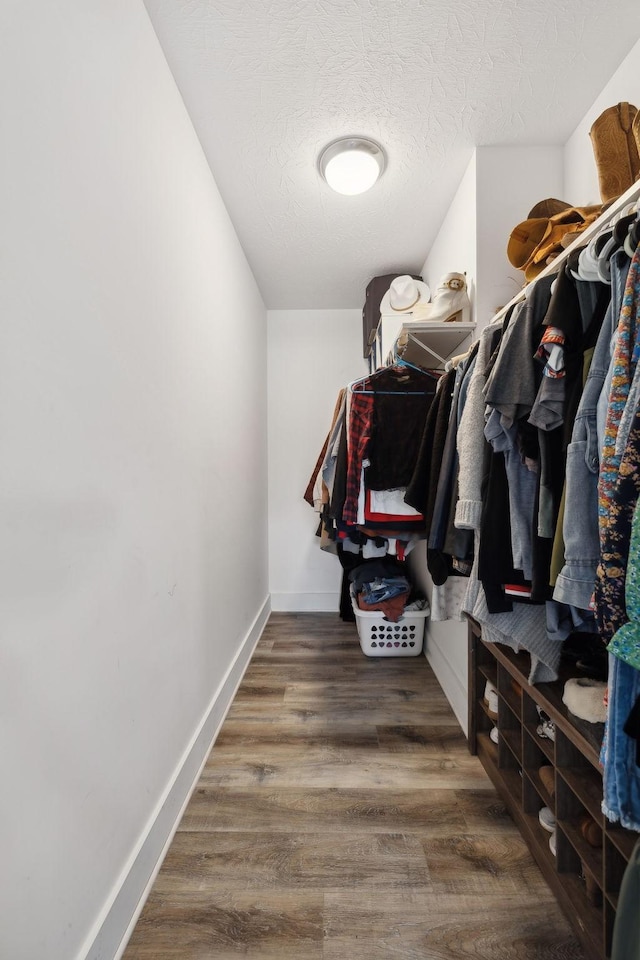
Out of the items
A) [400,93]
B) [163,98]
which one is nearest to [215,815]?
[163,98]

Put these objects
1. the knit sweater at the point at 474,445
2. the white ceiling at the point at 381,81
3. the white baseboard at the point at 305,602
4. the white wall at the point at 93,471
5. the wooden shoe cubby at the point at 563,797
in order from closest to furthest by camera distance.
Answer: the white wall at the point at 93,471
the wooden shoe cubby at the point at 563,797
the knit sweater at the point at 474,445
the white ceiling at the point at 381,81
the white baseboard at the point at 305,602

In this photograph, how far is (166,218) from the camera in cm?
140

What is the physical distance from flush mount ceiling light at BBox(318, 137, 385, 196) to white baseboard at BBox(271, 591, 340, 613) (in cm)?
271

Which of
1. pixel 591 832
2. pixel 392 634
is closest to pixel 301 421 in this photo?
pixel 392 634

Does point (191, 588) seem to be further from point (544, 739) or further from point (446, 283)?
point (446, 283)

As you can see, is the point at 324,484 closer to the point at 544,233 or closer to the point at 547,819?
the point at 544,233

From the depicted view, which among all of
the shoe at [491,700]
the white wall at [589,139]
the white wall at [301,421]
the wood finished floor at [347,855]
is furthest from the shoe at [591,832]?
the white wall at [301,421]

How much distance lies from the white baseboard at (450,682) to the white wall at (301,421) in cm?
118

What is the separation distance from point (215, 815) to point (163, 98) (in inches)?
88.5

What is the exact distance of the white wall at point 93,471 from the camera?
28.8 inches

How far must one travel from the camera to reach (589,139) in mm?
1660

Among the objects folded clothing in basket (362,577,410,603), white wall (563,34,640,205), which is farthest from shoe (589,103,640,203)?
folded clothing in basket (362,577,410,603)

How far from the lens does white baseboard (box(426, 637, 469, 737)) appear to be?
194cm

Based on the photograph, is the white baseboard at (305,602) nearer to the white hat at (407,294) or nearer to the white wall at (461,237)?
the white hat at (407,294)
